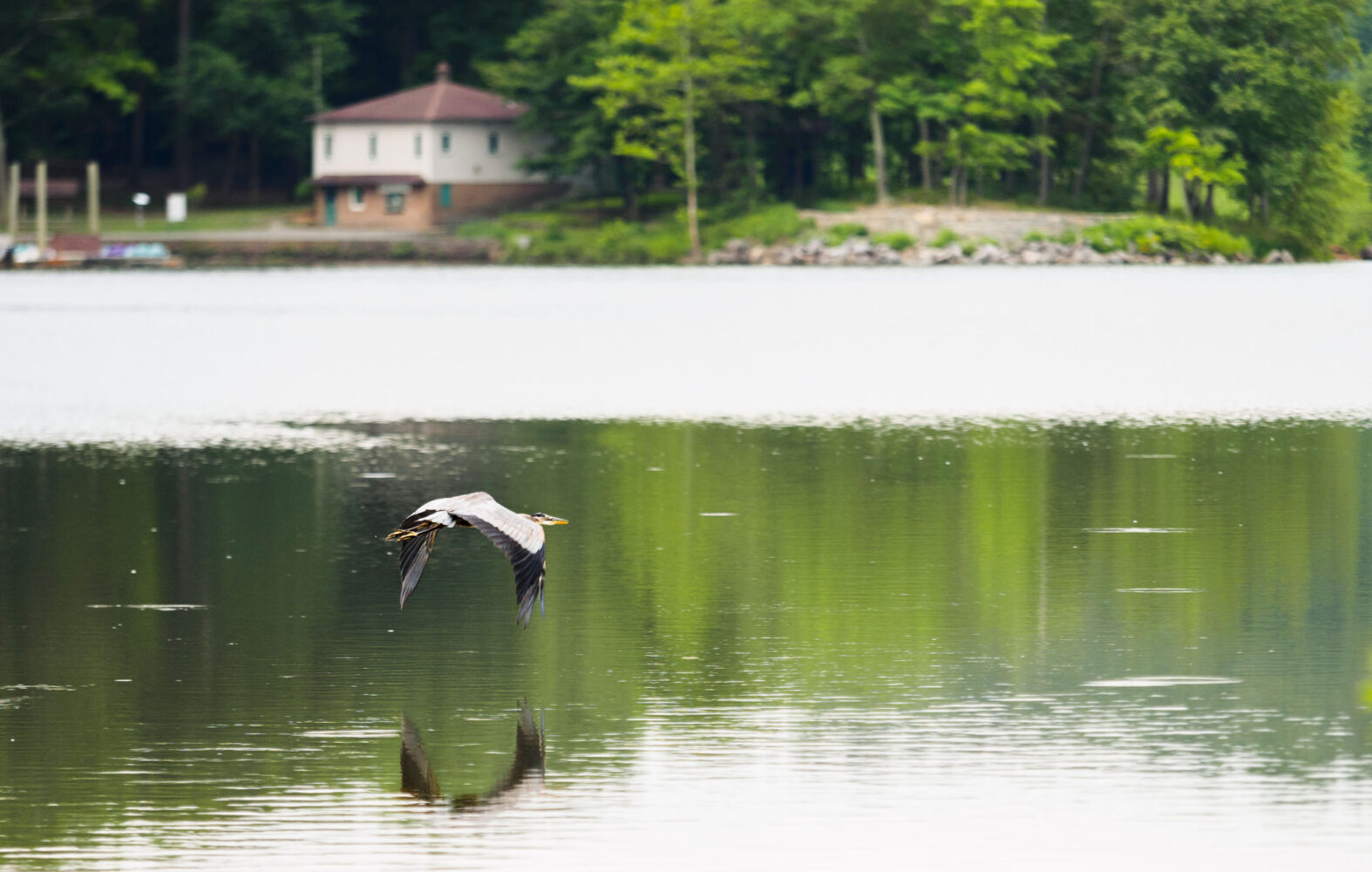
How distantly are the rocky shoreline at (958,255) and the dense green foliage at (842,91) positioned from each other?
355 cm

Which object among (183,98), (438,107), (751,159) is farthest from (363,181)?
(751,159)

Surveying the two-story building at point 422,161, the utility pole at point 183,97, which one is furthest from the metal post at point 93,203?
Answer: the two-story building at point 422,161

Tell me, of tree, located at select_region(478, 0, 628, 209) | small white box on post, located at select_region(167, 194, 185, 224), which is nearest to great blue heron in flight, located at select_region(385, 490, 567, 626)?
tree, located at select_region(478, 0, 628, 209)

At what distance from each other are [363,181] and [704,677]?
82.6 m

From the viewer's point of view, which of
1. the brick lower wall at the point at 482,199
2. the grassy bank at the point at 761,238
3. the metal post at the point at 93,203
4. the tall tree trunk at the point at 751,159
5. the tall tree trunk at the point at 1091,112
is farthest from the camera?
the brick lower wall at the point at 482,199

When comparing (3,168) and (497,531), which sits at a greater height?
(3,168)

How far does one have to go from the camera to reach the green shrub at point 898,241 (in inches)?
3369

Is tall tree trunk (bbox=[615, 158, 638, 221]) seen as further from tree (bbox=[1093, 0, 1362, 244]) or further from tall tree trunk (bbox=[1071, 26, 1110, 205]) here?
tree (bbox=[1093, 0, 1362, 244])

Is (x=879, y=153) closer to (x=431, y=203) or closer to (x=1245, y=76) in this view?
(x=1245, y=76)

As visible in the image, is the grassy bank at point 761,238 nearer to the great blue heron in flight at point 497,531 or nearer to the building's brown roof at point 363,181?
the building's brown roof at point 363,181

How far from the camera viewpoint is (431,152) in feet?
307

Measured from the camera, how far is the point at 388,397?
34.5 metres

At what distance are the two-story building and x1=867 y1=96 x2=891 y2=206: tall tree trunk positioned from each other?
14.0 m

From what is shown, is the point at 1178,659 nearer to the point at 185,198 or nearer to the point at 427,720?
the point at 427,720
